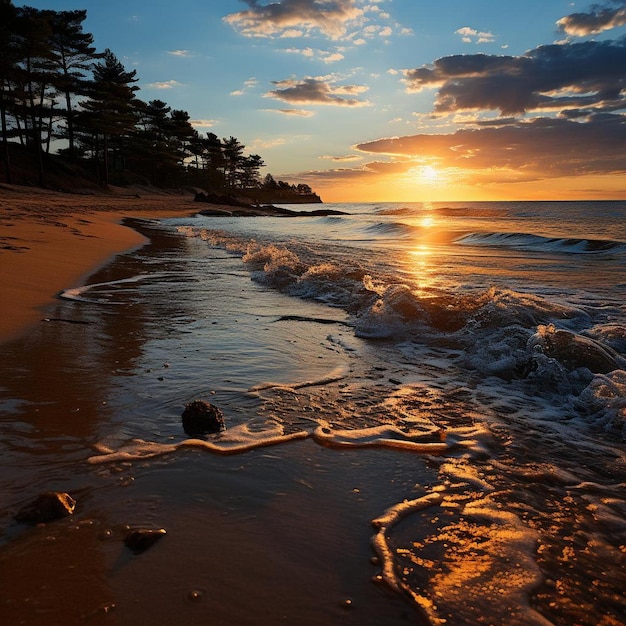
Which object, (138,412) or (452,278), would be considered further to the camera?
(452,278)

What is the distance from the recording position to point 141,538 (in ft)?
5.38

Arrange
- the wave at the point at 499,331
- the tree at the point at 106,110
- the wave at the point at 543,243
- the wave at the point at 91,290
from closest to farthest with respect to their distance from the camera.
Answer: the wave at the point at 499,331 < the wave at the point at 91,290 < the wave at the point at 543,243 < the tree at the point at 106,110

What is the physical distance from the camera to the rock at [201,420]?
2.55m

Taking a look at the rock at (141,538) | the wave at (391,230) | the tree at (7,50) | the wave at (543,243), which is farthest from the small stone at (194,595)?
the tree at (7,50)

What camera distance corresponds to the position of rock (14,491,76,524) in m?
1.73

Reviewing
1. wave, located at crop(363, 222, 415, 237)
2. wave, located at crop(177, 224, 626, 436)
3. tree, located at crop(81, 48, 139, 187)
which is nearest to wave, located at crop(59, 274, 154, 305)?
wave, located at crop(177, 224, 626, 436)

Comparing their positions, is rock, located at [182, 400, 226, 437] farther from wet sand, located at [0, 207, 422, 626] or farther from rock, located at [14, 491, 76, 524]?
rock, located at [14, 491, 76, 524]

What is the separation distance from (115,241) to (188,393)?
1061cm

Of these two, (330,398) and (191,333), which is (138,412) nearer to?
(330,398)

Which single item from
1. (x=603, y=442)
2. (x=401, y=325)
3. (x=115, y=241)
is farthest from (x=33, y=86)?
(x=603, y=442)

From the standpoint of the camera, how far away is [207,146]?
73.1m

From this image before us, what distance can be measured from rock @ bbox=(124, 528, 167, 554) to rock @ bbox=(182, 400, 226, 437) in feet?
2.79

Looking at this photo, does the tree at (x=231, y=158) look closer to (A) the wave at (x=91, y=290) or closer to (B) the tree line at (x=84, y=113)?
(B) the tree line at (x=84, y=113)

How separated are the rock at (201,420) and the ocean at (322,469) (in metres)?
0.10
